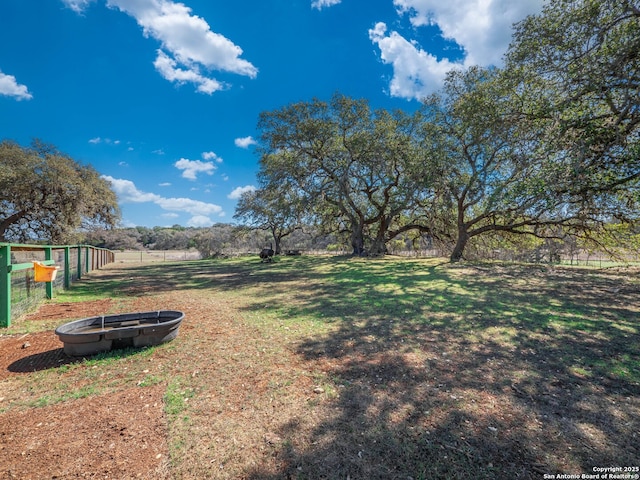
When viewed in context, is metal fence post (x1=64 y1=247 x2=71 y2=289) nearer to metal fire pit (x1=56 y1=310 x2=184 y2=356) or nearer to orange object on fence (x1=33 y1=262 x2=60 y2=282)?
orange object on fence (x1=33 y1=262 x2=60 y2=282)

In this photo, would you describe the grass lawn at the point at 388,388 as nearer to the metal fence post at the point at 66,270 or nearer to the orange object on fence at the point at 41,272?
the orange object on fence at the point at 41,272

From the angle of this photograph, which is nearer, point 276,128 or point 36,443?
point 36,443

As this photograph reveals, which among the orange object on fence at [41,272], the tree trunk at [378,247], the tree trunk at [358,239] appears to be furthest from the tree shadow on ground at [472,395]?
the tree trunk at [358,239]

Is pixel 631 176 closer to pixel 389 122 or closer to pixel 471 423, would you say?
pixel 471 423

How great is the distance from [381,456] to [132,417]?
7.00ft

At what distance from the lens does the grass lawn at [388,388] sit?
1978mm

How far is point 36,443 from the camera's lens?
2125mm

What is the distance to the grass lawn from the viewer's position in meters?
1.98

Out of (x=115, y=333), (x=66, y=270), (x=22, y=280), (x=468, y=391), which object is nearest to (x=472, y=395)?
(x=468, y=391)

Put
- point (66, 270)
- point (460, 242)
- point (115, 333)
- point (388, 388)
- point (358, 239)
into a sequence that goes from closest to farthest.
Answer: point (388, 388) < point (115, 333) < point (66, 270) < point (460, 242) < point (358, 239)

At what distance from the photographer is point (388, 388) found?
2.89 metres

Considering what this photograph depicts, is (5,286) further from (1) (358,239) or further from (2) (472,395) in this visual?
(1) (358,239)

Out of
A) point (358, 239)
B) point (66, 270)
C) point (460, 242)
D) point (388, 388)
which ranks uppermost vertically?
point (358, 239)

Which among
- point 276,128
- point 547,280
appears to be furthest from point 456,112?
point 276,128
